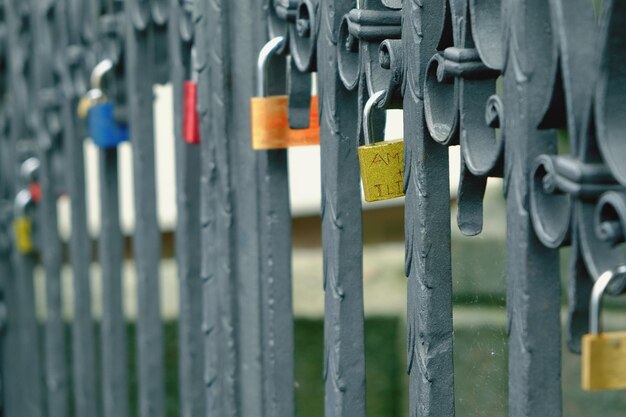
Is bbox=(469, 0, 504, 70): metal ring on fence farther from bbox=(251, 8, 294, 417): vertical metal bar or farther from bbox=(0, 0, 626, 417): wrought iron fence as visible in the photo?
bbox=(251, 8, 294, 417): vertical metal bar

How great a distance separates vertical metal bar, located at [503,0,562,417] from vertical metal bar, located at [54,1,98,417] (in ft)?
6.07

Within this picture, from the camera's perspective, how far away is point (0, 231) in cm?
369

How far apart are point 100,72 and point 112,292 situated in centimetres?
54

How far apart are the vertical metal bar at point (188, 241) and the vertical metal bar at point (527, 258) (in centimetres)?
118

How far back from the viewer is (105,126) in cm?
275

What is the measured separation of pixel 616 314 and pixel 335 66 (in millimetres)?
3130

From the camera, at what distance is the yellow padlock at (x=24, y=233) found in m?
3.42

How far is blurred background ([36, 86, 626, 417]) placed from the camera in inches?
77.5

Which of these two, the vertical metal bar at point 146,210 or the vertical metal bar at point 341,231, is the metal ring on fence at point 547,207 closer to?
the vertical metal bar at point 341,231

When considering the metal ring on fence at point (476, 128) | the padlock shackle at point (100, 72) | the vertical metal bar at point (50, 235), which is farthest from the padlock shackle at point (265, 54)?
the vertical metal bar at point (50, 235)

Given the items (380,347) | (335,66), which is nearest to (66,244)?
(380,347)

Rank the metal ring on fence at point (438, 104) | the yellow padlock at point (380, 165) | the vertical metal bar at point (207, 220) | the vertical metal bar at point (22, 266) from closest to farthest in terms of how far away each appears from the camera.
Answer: the metal ring on fence at point (438, 104) → the yellow padlock at point (380, 165) → the vertical metal bar at point (207, 220) → the vertical metal bar at point (22, 266)

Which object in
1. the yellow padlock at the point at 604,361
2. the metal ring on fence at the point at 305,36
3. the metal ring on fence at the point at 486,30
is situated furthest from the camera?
the metal ring on fence at the point at 305,36

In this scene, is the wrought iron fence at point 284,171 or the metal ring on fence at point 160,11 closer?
the wrought iron fence at point 284,171
